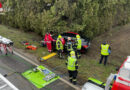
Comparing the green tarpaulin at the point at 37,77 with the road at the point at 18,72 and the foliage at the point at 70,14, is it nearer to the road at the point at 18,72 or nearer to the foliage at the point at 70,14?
the road at the point at 18,72

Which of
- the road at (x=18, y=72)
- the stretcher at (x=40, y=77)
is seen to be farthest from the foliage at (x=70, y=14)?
the stretcher at (x=40, y=77)

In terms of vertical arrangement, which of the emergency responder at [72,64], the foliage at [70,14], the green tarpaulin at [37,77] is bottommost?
the green tarpaulin at [37,77]

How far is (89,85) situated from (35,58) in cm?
419

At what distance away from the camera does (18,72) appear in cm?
641

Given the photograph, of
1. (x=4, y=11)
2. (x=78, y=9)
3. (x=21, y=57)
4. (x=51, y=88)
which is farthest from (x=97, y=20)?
(x=4, y=11)

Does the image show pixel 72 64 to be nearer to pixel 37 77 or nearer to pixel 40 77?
pixel 40 77

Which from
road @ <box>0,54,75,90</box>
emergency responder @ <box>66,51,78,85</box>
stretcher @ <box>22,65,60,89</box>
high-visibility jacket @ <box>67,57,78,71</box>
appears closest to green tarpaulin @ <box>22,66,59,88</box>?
stretcher @ <box>22,65,60,89</box>

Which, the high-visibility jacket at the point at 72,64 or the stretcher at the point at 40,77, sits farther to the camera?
the stretcher at the point at 40,77

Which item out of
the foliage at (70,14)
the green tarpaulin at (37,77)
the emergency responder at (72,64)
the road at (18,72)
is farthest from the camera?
the foliage at (70,14)

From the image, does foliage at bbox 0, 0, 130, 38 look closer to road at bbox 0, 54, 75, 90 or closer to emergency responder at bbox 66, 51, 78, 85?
road at bbox 0, 54, 75, 90

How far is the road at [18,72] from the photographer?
213 inches

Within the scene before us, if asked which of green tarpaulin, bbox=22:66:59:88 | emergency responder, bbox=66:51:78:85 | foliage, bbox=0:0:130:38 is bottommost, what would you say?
green tarpaulin, bbox=22:66:59:88

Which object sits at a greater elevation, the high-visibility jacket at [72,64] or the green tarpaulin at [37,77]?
the high-visibility jacket at [72,64]

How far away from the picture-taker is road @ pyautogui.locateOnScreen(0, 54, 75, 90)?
5414 millimetres
